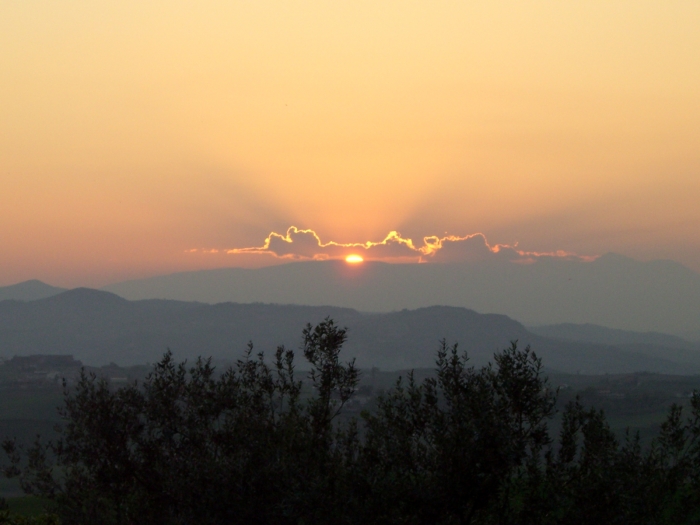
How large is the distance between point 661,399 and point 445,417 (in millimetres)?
186314

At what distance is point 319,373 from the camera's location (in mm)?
22781

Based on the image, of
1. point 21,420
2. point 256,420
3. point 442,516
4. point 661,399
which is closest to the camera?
point 442,516

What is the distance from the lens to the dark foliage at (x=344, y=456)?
1727 centimetres

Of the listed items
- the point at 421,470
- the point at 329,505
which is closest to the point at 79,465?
the point at 329,505

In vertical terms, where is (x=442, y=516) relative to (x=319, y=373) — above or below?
below

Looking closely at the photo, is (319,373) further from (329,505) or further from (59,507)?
(59,507)

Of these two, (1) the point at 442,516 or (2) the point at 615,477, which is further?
(2) the point at 615,477

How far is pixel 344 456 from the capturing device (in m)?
20.1

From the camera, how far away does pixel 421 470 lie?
17766 mm

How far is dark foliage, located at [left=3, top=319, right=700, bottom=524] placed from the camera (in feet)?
56.6

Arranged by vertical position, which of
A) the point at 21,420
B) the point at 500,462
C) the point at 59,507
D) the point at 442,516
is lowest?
the point at 21,420

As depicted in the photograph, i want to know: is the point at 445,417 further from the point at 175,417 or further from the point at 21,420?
the point at 21,420

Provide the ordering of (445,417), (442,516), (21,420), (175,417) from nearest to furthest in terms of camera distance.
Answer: (442,516)
(445,417)
(175,417)
(21,420)

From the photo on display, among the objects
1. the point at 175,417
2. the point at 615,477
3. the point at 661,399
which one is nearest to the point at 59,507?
the point at 175,417
